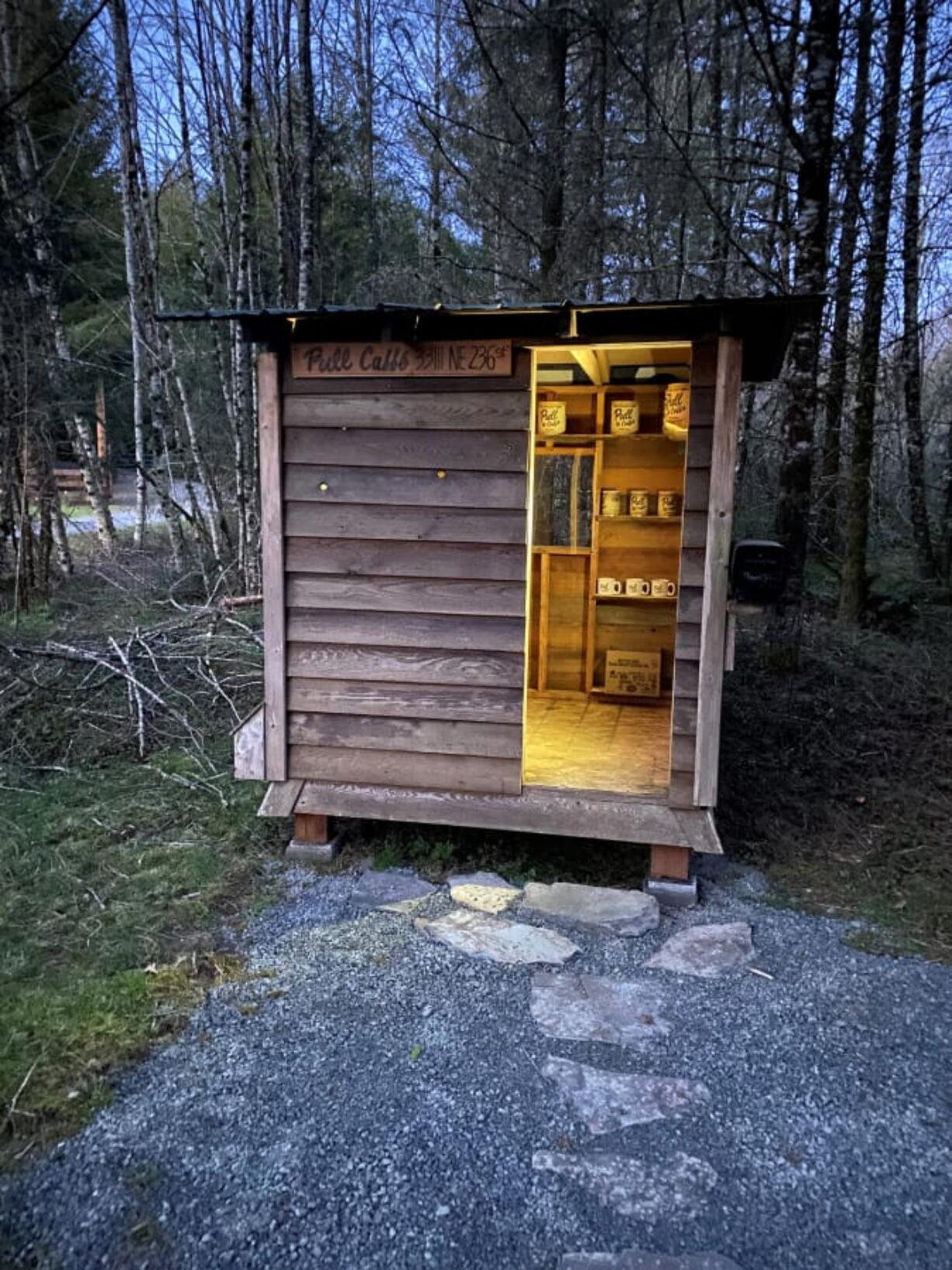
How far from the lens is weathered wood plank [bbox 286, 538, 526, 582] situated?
135 inches

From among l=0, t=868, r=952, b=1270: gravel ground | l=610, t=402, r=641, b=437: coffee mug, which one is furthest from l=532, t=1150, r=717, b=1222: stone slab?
l=610, t=402, r=641, b=437: coffee mug

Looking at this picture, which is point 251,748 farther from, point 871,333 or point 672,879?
point 871,333

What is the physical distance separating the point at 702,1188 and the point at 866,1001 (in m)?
1.07

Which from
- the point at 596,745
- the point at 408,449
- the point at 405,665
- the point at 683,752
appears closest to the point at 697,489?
the point at 683,752

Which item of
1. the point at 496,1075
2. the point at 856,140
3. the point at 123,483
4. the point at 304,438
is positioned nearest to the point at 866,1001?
the point at 496,1075

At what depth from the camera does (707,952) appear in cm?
299

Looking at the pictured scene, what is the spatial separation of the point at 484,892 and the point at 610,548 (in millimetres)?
2930

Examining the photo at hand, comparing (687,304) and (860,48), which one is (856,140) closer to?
(860,48)

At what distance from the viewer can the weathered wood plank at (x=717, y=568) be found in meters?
3.14

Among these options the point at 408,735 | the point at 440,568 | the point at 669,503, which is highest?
the point at 669,503

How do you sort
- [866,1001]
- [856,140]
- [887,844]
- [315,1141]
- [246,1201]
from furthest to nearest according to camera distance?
[856,140] < [887,844] < [866,1001] < [315,1141] < [246,1201]

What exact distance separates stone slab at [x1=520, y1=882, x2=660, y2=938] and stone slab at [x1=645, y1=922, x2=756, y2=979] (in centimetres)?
15

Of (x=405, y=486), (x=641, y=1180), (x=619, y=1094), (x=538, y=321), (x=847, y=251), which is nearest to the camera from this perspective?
(x=641, y=1180)

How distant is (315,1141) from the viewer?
2.03 meters
